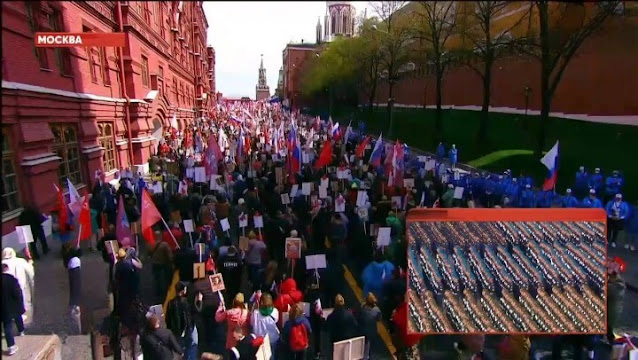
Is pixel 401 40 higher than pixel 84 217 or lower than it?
higher

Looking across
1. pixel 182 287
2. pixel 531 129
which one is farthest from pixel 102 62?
pixel 531 129

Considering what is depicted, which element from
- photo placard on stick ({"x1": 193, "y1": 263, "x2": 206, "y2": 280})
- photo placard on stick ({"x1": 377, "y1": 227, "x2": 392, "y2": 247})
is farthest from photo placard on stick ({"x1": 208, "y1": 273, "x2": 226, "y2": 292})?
photo placard on stick ({"x1": 377, "y1": 227, "x2": 392, "y2": 247})

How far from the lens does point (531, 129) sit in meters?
27.5

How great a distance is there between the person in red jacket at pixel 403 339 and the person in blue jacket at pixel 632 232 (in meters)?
7.95

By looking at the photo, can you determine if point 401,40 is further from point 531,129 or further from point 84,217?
point 84,217

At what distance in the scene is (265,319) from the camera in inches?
217

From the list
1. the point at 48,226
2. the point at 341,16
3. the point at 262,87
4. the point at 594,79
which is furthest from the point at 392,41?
the point at 262,87

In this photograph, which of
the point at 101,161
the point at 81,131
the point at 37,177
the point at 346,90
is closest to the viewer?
the point at 37,177

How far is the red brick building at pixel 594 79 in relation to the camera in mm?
20109

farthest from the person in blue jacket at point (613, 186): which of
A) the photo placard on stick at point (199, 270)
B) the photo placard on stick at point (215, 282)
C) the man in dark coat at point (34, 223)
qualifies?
the man in dark coat at point (34, 223)

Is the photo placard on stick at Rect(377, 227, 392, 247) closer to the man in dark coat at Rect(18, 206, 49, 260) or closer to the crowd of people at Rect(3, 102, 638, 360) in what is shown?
the crowd of people at Rect(3, 102, 638, 360)

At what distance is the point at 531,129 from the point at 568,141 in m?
4.98

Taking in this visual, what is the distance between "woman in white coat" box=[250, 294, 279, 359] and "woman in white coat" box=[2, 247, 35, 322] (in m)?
3.61

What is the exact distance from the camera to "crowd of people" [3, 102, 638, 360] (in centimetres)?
557
